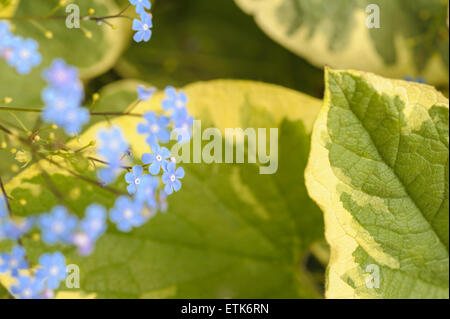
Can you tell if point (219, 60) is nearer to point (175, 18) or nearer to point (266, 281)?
point (175, 18)

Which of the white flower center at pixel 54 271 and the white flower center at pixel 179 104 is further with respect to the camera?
the white flower center at pixel 179 104

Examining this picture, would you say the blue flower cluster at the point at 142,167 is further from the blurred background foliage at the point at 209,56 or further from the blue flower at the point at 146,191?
the blurred background foliage at the point at 209,56

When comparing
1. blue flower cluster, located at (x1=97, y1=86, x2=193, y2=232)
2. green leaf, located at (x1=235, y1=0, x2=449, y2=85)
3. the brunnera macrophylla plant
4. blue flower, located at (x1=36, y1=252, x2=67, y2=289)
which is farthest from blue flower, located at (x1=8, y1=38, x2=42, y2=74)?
green leaf, located at (x1=235, y1=0, x2=449, y2=85)

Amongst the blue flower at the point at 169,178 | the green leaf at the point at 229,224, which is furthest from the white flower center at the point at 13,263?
the green leaf at the point at 229,224

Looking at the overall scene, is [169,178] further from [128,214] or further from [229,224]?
[229,224]

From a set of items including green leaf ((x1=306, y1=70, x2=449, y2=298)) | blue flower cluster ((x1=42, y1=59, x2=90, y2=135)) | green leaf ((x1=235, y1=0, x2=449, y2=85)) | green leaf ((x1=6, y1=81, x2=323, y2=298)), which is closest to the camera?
blue flower cluster ((x1=42, y1=59, x2=90, y2=135))

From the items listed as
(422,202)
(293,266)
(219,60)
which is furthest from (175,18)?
(422,202)

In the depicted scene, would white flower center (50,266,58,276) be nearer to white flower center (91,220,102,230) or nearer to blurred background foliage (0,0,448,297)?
white flower center (91,220,102,230)
